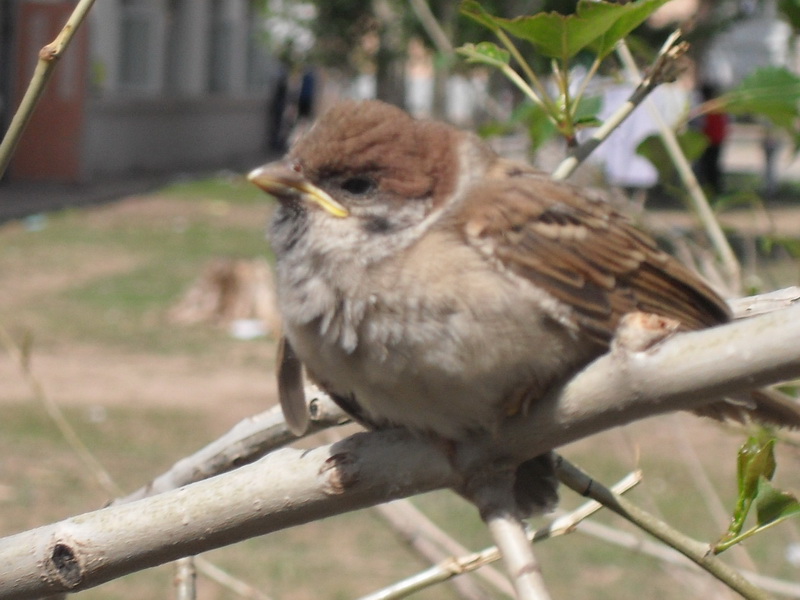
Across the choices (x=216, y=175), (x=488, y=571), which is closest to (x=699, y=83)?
(x=216, y=175)

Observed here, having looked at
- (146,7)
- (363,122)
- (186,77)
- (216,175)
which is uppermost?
(363,122)

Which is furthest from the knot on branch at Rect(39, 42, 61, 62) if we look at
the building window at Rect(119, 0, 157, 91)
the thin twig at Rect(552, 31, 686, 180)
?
the building window at Rect(119, 0, 157, 91)

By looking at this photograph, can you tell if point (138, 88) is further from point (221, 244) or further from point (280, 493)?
point (280, 493)

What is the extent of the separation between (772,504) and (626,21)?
78 centimetres

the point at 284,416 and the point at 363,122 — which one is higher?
the point at 363,122

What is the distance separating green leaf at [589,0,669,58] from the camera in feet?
5.81

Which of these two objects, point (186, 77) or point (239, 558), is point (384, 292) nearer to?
point (239, 558)

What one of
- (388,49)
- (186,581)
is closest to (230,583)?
(186,581)

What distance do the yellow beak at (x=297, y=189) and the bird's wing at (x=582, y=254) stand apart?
21cm

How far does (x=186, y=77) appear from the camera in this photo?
81.3 ft

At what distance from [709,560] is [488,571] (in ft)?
3.53

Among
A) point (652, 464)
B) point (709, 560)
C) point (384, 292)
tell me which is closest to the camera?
point (709, 560)

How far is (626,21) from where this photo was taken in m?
1.84

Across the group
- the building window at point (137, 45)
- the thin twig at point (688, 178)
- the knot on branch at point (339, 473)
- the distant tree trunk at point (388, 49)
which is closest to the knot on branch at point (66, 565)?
the knot on branch at point (339, 473)
